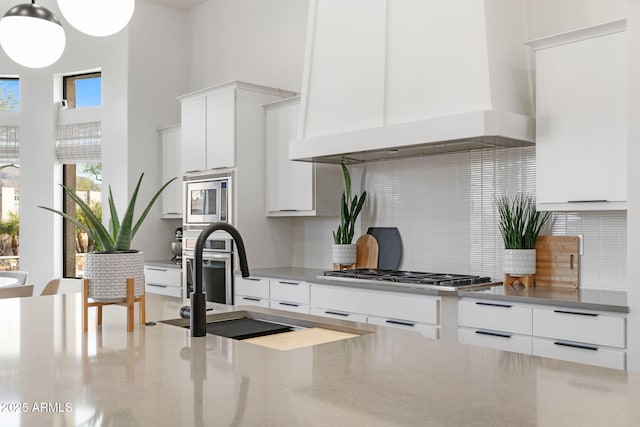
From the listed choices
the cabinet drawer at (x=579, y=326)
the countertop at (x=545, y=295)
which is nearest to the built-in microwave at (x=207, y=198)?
the countertop at (x=545, y=295)

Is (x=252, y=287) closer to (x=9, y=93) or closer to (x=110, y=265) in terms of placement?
(x=110, y=265)

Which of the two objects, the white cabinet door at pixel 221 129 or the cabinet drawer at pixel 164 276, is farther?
the cabinet drawer at pixel 164 276

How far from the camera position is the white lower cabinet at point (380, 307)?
11.3 ft

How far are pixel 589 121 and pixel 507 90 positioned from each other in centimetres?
48

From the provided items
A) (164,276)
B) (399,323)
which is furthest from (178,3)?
(399,323)

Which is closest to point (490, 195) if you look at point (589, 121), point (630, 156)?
point (589, 121)

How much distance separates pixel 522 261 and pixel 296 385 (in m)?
2.52

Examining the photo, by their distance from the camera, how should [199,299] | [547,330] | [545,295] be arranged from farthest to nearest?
[545,295], [547,330], [199,299]

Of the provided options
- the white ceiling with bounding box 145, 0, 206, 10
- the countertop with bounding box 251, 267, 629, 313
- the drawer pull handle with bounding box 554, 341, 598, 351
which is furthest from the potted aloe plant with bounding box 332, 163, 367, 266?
the white ceiling with bounding box 145, 0, 206, 10

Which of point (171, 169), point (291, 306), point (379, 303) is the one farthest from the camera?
point (171, 169)

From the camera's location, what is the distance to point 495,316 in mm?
3166

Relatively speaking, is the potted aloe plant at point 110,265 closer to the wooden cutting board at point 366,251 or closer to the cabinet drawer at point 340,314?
the cabinet drawer at point 340,314

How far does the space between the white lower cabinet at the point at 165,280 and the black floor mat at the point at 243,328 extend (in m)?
3.24

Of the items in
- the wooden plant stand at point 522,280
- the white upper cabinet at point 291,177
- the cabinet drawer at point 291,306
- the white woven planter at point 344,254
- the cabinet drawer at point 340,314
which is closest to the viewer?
the wooden plant stand at point 522,280
